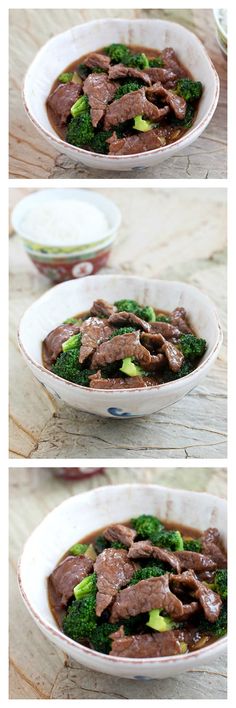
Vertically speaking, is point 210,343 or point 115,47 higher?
point 115,47

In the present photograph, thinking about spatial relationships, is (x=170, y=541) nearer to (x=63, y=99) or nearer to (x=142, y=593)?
(x=142, y=593)

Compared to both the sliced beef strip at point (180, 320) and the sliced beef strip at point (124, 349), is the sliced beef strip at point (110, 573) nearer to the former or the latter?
the sliced beef strip at point (124, 349)

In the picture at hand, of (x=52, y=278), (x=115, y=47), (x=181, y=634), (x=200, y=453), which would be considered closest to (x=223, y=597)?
(x=181, y=634)

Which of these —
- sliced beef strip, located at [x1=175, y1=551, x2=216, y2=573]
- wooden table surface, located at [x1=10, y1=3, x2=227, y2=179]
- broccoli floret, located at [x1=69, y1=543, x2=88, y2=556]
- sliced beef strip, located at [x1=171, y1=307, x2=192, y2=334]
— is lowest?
broccoli floret, located at [x1=69, y1=543, x2=88, y2=556]

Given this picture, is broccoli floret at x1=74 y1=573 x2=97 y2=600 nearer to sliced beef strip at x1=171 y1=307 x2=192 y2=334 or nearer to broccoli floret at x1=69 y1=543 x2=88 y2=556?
broccoli floret at x1=69 y1=543 x2=88 y2=556

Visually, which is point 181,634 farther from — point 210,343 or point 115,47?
point 115,47

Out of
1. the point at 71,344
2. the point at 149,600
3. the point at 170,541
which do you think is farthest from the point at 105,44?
the point at 149,600

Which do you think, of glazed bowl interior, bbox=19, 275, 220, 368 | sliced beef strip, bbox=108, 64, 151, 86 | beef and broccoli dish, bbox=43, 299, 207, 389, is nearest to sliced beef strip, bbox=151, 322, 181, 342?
beef and broccoli dish, bbox=43, 299, 207, 389
